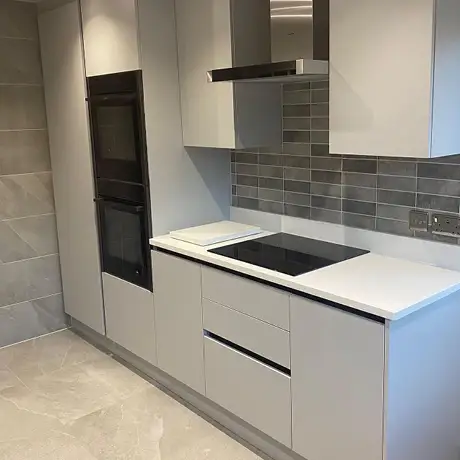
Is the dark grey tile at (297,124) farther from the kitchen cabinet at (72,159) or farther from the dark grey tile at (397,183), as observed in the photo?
the kitchen cabinet at (72,159)

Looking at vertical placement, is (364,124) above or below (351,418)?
above

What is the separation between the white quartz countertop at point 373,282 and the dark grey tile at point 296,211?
46 centimetres

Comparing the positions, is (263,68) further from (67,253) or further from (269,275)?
(67,253)

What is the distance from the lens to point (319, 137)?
274cm

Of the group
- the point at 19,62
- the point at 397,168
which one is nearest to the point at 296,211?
the point at 397,168

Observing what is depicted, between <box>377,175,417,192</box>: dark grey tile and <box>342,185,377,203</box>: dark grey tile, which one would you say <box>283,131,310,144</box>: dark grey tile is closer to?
<box>342,185,377,203</box>: dark grey tile

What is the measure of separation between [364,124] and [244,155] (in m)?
1.12

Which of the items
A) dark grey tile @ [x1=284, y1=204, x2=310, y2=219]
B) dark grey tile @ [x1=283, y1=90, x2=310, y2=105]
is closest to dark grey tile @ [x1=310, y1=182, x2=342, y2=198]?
dark grey tile @ [x1=284, y1=204, x2=310, y2=219]

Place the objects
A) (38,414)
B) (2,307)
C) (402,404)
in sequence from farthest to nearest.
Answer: (2,307), (38,414), (402,404)

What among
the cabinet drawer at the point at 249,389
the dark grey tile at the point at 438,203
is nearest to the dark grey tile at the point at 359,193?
the dark grey tile at the point at 438,203

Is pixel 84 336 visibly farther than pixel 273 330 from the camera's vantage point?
Yes

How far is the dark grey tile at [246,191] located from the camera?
3148mm

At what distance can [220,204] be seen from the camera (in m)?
3.26

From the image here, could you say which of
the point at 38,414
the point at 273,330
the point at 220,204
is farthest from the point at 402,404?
the point at 38,414
